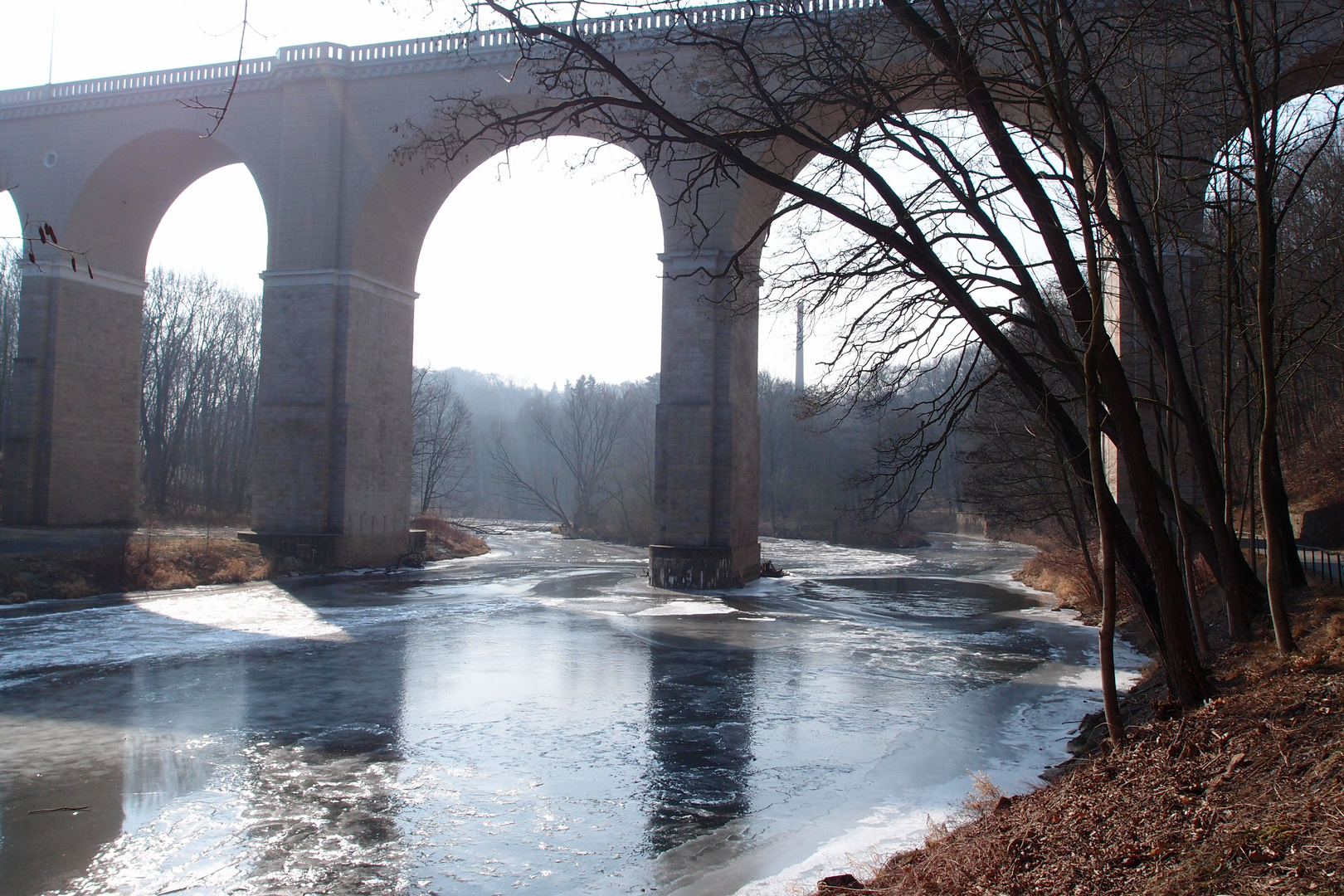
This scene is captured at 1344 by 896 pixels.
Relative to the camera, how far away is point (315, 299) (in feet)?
69.7

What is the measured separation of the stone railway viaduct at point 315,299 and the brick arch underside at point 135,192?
0.17 feet

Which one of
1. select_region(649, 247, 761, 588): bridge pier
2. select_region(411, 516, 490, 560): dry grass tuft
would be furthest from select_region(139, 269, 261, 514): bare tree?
select_region(649, 247, 761, 588): bridge pier

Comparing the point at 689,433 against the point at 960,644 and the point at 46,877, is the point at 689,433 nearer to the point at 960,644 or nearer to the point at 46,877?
the point at 960,644

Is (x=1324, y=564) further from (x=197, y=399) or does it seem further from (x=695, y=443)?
(x=197, y=399)

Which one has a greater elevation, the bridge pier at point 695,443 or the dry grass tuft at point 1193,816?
the bridge pier at point 695,443

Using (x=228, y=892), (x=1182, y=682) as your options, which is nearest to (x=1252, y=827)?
(x=1182, y=682)

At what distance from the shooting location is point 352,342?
21422 millimetres

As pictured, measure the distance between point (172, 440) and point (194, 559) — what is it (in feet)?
81.4

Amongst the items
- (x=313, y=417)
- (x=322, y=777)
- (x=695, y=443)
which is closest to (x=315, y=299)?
(x=313, y=417)

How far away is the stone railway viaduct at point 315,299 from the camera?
19531 millimetres

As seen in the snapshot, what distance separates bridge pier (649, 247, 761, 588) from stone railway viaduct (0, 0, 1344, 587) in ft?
0.14

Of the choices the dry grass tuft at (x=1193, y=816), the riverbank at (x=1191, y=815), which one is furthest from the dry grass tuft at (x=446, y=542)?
the dry grass tuft at (x=1193, y=816)

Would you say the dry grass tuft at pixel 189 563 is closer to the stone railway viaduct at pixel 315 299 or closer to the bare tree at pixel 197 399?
the stone railway viaduct at pixel 315 299

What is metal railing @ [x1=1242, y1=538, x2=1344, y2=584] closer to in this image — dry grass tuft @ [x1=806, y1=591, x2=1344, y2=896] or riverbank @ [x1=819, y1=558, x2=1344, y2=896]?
riverbank @ [x1=819, y1=558, x2=1344, y2=896]
